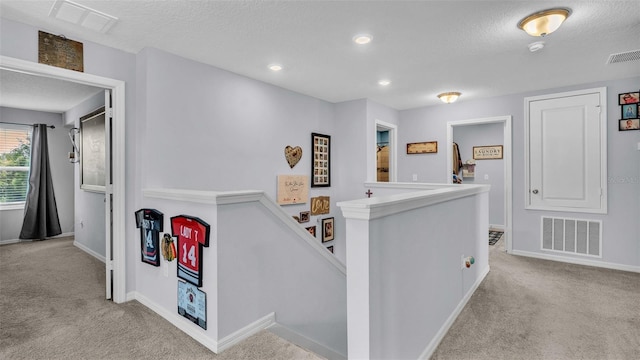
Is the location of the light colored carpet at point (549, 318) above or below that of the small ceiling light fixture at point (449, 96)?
below

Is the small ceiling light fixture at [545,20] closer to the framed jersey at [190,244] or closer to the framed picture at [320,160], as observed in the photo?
the framed jersey at [190,244]

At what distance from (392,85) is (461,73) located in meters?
0.85

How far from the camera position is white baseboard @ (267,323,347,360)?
7.82 feet

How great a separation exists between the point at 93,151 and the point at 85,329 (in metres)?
2.81

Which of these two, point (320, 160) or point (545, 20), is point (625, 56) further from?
point (320, 160)

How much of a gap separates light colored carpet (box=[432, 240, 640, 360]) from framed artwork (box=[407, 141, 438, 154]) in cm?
231

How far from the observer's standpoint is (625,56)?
3141mm

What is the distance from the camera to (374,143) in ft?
17.0

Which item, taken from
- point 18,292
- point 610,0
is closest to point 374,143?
point 610,0

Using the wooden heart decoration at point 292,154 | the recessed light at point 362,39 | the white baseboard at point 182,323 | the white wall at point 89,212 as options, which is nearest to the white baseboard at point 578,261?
the wooden heart decoration at point 292,154

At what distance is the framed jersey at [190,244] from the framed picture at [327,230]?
9.22 ft

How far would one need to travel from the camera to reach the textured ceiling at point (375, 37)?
88.4 inches

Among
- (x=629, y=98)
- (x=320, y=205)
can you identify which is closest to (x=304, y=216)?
(x=320, y=205)

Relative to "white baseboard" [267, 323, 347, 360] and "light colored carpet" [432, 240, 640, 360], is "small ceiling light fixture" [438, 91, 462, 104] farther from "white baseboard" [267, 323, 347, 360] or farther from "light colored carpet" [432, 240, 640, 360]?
"white baseboard" [267, 323, 347, 360]
